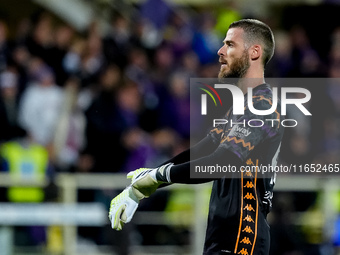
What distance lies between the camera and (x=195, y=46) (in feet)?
44.9

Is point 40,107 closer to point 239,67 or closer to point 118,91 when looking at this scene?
point 118,91

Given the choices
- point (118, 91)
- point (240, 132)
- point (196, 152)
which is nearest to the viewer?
point (240, 132)

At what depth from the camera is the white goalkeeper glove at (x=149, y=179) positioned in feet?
Result: 16.6

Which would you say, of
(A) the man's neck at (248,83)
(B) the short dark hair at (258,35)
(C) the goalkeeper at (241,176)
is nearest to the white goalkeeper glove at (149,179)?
(C) the goalkeeper at (241,176)

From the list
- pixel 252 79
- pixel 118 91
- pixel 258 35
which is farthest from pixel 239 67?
pixel 118 91

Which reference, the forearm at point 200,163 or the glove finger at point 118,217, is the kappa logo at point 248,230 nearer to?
the forearm at point 200,163

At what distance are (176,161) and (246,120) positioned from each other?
68 centimetres

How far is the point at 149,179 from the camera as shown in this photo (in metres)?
5.15

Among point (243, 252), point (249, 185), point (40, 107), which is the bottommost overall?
point (243, 252)

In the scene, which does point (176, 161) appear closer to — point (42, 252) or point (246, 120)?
point (246, 120)

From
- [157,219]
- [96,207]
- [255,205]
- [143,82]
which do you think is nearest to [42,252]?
[96,207]

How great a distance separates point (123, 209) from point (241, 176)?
2.57 feet

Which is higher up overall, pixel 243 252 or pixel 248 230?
pixel 248 230

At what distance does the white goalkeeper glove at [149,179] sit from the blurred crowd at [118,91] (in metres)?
5.95
